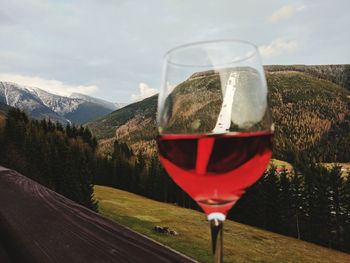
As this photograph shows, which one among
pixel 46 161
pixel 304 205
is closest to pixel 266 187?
pixel 304 205

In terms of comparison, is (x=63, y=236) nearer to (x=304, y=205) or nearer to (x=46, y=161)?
(x=46, y=161)

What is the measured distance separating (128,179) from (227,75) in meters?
97.8

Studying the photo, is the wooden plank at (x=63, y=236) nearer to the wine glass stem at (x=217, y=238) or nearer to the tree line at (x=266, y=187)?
the wine glass stem at (x=217, y=238)

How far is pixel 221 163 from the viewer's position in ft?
4.27

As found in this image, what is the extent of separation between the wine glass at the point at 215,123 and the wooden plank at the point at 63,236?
1.67 ft

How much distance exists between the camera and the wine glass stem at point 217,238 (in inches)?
50.0

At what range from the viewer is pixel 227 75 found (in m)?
1.52

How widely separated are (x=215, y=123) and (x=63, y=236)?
121cm

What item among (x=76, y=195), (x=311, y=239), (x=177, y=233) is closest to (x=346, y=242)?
(x=311, y=239)

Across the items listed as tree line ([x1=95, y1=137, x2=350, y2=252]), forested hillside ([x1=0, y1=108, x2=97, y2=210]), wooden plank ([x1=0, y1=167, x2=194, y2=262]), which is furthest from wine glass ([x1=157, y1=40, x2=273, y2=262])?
tree line ([x1=95, y1=137, x2=350, y2=252])

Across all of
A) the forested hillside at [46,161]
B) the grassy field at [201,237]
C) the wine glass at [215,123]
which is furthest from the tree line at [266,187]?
the wine glass at [215,123]

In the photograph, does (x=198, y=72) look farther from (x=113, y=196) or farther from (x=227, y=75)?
(x=113, y=196)

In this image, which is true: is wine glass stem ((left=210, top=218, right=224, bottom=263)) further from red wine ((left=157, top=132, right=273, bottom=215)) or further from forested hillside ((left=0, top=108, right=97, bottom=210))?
forested hillside ((left=0, top=108, right=97, bottom=210))

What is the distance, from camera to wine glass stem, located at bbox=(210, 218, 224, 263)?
4.17ft
